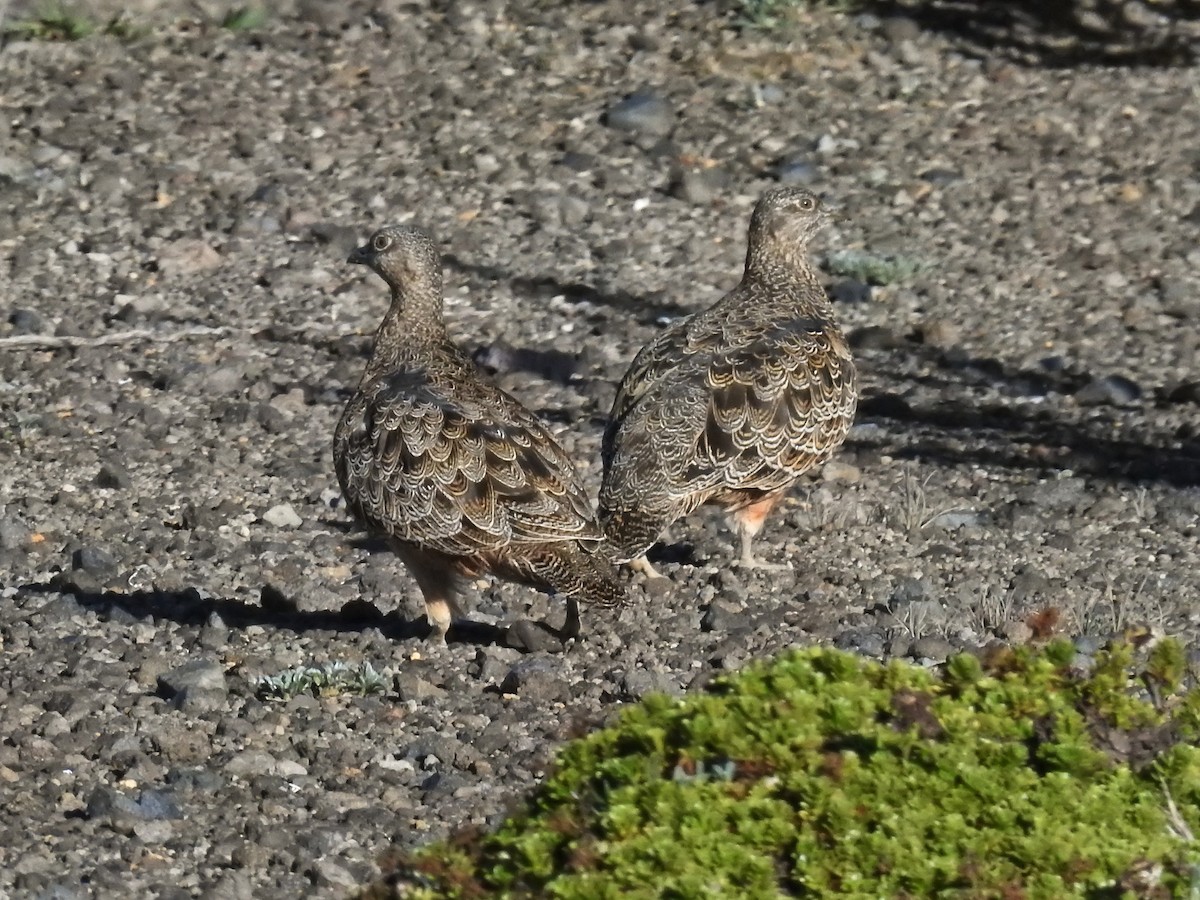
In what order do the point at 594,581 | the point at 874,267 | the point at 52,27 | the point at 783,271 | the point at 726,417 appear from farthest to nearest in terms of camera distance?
1. the point at 52,27
2. the point at 874,267
3. the point at 783,271
4. the point at 726,417
5. the point at 594,581

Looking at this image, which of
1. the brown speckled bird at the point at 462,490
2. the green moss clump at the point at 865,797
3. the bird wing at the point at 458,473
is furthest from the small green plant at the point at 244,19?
the green moss clump at the point at 865,797

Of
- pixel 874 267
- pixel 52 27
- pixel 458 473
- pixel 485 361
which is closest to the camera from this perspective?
pixel 458 473

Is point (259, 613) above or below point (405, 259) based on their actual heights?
below

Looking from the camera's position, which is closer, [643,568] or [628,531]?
[628,531]

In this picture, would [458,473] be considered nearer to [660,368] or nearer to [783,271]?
[660,368]

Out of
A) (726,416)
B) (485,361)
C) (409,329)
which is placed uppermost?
(409,329)

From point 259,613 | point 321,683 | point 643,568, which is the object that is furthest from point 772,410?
point 321,683
